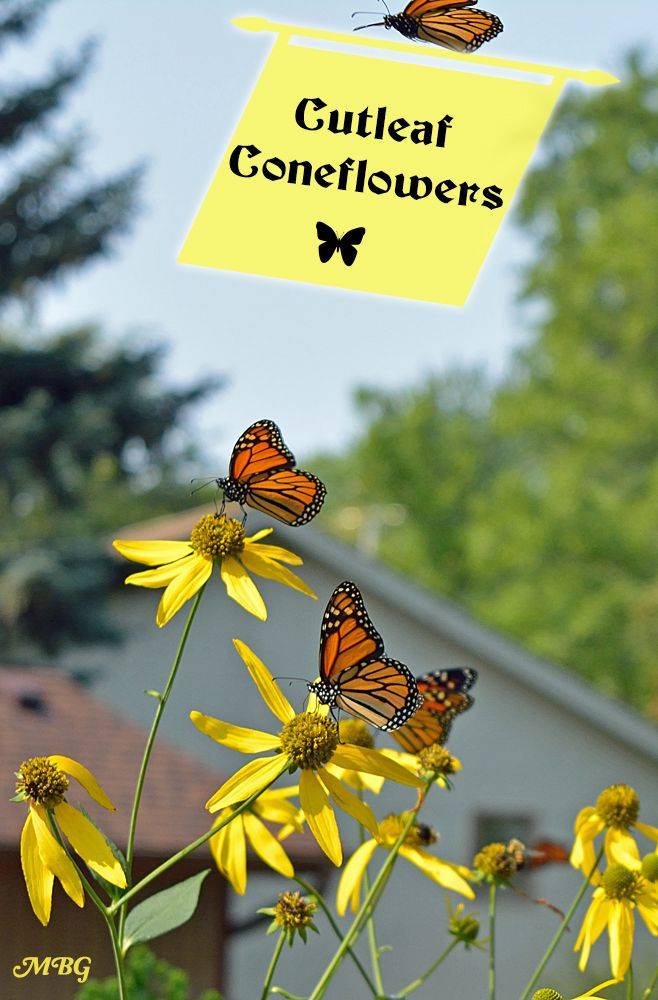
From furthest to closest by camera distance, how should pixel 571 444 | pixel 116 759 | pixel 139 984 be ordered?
pixel 571 444 → pixel 116 759 → pixel 139 984

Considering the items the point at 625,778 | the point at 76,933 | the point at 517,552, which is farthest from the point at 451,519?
the point at 76,933

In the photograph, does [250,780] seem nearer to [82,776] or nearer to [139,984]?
[82,776]

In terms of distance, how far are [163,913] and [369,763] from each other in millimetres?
163

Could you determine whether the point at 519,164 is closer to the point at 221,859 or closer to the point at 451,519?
the point at 221,859

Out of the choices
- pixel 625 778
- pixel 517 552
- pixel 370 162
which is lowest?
pixel 370 162

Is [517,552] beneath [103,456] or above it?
above

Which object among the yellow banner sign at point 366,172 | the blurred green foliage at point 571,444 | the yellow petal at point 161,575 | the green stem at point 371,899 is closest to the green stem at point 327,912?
the green stem at point 371,899

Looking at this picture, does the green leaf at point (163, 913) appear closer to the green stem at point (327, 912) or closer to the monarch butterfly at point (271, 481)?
the green stem at point (327, 912)

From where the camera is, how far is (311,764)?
809 mm

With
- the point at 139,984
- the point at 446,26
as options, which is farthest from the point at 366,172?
the point at 139,984

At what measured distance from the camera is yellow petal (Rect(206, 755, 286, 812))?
78 cm

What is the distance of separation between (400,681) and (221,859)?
23 centimetres

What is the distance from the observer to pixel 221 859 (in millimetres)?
1015

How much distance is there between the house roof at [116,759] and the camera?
5289mm
